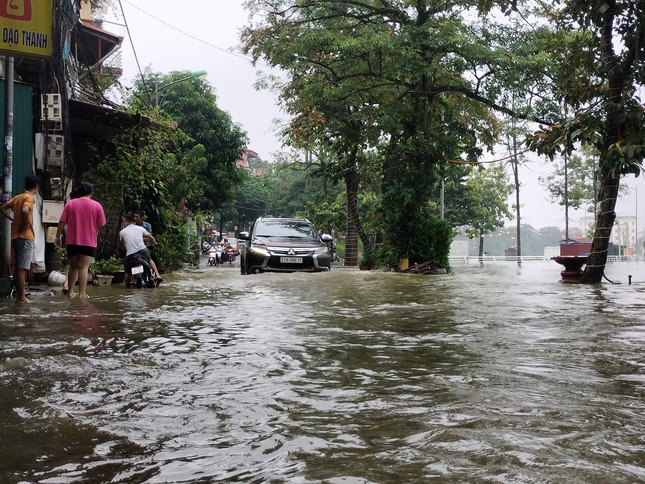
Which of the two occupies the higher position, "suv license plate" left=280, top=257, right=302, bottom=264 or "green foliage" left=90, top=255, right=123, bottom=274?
"suv license plate" left=280, top=257, right=302, bottom=264

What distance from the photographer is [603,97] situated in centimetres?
1414

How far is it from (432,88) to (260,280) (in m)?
9.97

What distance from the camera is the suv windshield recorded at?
62.3 ft

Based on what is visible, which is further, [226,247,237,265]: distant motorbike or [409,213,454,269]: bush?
[226,247,237,265]: distant motorbike

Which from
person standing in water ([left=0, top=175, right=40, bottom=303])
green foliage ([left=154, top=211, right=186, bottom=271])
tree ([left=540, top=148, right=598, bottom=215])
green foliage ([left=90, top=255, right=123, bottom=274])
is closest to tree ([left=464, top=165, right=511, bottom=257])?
tree ([left=540, top=148, right=598, bottom=215])

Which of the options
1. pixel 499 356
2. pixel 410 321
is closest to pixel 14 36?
pixel 410 321

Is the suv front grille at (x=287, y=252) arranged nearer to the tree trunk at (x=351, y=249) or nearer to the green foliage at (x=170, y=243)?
the green foliage at (x=170, y=243)

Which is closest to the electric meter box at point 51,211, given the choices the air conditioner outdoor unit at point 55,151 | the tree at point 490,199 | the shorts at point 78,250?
the air conditioner outdoor unit at point 55,151

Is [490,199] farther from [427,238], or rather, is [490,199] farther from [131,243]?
[131,243]

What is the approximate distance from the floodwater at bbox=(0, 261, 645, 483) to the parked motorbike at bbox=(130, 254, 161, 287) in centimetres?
584

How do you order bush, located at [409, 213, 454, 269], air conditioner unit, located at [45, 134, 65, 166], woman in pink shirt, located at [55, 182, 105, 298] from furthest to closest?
bush, located at [409, 213, 454, 269] → air conditioner unit, located at [45, 134, 65, 166] → woman in pink shirt, located at [55, 182, 105, 298]

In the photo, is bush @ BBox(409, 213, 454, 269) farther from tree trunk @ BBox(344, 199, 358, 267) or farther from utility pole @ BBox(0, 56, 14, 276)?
utility pole @ BBox(0, 56, 14, 276)

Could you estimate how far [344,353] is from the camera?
5383 millimetres

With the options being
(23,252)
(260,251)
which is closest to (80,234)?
(23,252)
